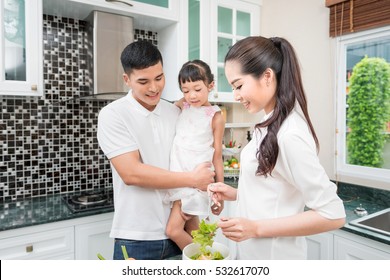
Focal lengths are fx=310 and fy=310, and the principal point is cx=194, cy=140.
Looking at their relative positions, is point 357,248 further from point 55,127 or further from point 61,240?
point 55,127

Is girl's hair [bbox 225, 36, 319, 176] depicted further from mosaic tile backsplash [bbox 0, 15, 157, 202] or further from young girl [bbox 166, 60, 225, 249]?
mosaic tile backsplash [bbox 0, 15, 157, 202]

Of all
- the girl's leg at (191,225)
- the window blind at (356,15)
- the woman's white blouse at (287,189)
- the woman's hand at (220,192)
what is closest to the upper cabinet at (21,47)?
the girl's leg at (191,225)

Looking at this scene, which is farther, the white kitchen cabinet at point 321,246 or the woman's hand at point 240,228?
the white kitchen cabinet at point 321,246

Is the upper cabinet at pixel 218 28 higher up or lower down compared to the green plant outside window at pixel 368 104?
higher up

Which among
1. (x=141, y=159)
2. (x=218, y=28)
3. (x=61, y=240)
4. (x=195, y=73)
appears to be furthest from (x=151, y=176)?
(x=218, y=28)

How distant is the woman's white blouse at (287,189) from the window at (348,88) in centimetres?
144

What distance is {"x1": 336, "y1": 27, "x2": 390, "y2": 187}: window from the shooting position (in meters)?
2.04

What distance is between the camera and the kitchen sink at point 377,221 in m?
1.69

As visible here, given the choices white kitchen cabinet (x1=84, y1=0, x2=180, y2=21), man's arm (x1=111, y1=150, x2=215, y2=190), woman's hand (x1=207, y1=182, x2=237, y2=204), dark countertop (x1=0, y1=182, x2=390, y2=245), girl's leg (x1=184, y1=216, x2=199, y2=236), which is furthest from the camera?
white kitchen cabinet (x1=84, y1=0, x2=180, y2=21)

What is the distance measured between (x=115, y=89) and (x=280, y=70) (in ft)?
4.35

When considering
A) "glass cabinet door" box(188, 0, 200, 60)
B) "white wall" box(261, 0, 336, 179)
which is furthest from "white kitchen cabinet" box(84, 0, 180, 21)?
"white wall" box(261, 0, 336, 179)

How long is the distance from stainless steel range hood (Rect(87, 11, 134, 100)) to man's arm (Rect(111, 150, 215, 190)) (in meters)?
0.83

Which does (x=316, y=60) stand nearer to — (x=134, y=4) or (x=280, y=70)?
(x=134, y=4)

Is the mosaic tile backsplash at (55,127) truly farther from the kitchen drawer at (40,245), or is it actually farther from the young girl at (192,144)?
the young girl at (192,144)
